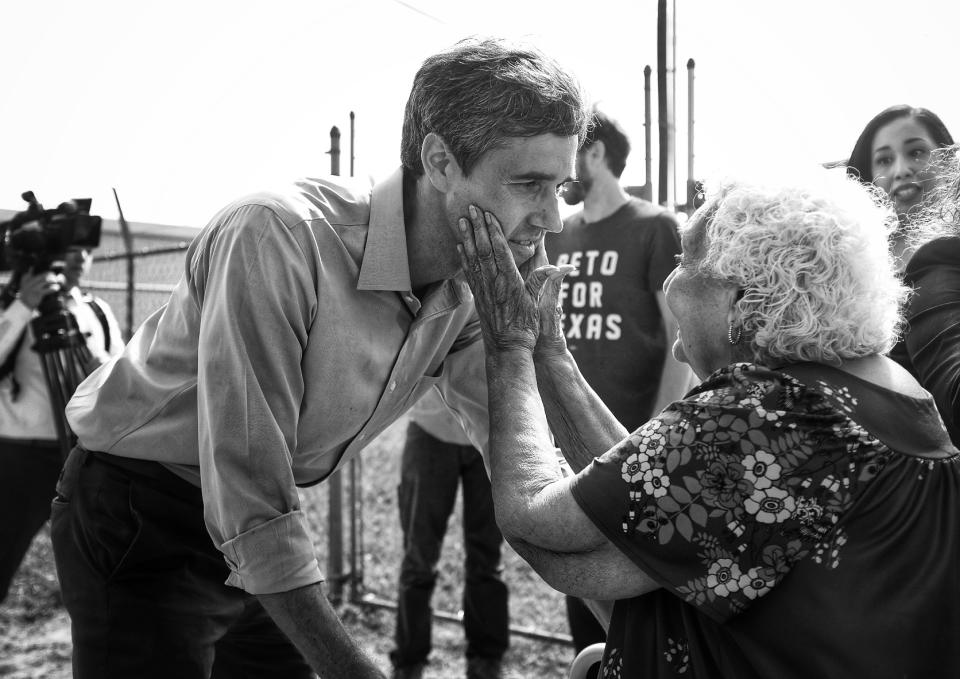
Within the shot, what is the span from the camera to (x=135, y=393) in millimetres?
1819

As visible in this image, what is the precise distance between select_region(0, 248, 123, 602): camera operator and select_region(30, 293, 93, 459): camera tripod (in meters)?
0.26

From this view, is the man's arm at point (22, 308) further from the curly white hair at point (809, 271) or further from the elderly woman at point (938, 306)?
the elderly woman at point (938, 306)

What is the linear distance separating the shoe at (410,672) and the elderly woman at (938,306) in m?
2.63

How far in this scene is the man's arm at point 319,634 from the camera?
149 cm

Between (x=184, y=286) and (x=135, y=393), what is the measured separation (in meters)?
0.24

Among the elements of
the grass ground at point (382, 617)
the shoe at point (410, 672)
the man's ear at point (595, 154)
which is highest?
the man's ear at point (595, 154)

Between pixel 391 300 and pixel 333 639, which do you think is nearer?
pixel 333 639

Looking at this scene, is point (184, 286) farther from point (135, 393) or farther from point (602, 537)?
point (602, 537)

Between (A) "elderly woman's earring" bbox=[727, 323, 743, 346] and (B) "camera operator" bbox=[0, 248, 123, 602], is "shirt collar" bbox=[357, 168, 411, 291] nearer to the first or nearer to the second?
(A) "elderly woman's earring" bbox=[727, 323, 743, 346]

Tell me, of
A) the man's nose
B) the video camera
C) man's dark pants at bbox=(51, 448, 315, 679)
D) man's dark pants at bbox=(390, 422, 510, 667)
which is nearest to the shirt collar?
the man's nose

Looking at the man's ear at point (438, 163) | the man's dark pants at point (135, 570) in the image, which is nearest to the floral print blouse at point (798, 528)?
the man's ear at point (438, 163)

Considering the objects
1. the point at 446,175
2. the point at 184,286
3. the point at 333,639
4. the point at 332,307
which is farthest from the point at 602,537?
the point at 184,286

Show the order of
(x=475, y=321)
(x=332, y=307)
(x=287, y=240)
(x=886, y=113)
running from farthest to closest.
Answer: (x=886, y=113) < (x=475, y=321) < (x=332, y=307) < (x=287, y=240)

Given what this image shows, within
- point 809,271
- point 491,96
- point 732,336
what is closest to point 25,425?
point 491,96
